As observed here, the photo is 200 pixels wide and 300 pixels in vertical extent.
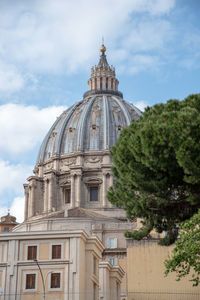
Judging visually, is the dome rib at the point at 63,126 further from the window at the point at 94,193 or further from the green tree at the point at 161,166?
the green tree at the point at 161,166

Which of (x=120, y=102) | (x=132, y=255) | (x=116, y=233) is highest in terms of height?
(x=120, y=102)

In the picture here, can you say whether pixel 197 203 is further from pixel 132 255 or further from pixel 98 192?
pixel 98 192

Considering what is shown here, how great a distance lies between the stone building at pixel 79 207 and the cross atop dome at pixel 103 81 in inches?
6.4

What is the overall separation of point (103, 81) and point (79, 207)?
33156 mm

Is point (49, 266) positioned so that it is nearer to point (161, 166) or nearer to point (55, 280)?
point (55, 280)

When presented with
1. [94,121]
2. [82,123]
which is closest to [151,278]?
[82,123]

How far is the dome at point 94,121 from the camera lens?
79625 mm

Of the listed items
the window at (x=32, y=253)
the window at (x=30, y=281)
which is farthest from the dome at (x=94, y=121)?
the window at (x=30, y=281)

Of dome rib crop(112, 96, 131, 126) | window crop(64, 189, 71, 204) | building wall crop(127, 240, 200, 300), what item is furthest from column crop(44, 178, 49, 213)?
building wall crop(127, 240, 200, 300)

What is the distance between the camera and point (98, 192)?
72.8m

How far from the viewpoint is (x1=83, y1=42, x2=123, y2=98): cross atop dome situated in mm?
93562

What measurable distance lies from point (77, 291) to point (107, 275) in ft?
26.5

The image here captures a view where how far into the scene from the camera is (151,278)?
106 feet

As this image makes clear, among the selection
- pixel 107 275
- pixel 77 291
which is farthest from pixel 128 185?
pixel 107 275
